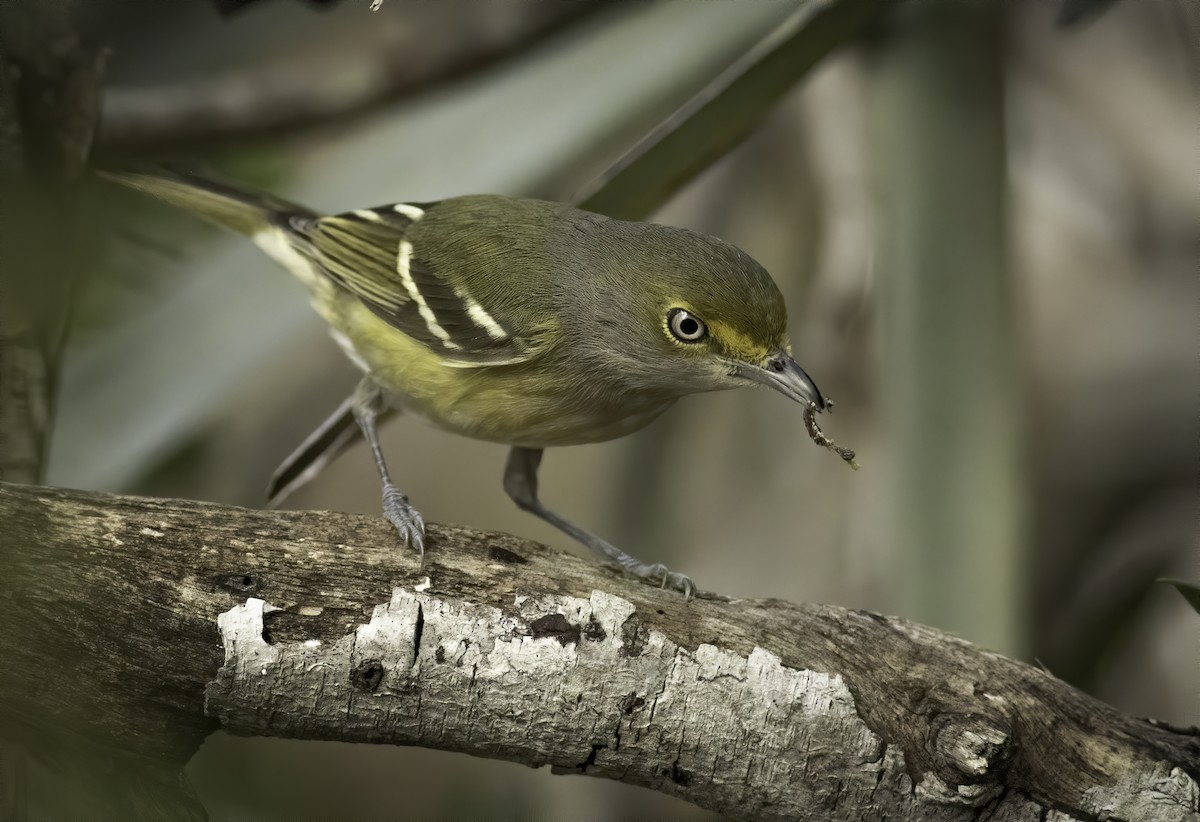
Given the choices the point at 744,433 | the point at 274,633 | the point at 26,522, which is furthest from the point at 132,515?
the point at 744,433

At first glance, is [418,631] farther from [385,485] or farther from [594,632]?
[385,485]

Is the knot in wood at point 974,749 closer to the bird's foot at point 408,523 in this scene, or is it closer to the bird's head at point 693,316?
the bird's head at point 693,316

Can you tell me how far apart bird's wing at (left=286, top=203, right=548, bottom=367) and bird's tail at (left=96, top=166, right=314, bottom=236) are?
10cm

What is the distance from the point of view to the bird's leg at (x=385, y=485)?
6.55 ft

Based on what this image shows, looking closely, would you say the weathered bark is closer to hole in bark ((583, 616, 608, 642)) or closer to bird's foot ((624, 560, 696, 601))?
hole in bark ((583, 616, 608, 642))

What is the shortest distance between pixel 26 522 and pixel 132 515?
6.4 inches

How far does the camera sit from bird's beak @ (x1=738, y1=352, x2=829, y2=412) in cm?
229

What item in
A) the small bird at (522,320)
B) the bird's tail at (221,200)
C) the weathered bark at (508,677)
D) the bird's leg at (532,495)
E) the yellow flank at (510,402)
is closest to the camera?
the weathered bark at (508,677)

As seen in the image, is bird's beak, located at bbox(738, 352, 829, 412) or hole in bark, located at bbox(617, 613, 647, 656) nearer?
hole in bark, located at bbox(617, 613, 647, 656)

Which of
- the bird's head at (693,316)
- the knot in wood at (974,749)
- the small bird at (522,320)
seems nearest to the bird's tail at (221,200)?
the small bird at (522,320)

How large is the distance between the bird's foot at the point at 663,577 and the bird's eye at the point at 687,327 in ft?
1.76

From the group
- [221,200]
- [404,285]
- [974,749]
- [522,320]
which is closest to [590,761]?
[974,749]

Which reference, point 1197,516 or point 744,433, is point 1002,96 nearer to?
point 1197,516

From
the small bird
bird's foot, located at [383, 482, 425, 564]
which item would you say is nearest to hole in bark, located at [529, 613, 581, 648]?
bird's foot, located at [383, 482, 425, 564]
